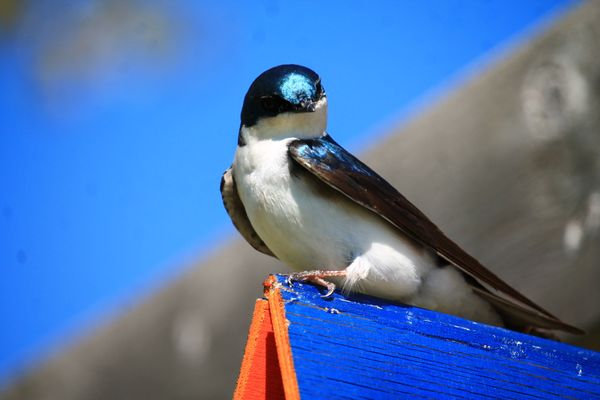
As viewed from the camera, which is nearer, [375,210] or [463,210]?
[375,210]

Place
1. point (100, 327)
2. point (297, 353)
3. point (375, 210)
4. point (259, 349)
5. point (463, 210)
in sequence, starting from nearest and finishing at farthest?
point (297, 353), point (259, 349), point (375, 210), point (463, 210), point (100, 327)

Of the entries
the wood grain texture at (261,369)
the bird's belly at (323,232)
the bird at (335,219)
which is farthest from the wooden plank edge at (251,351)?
the bird's belly at (323,232)

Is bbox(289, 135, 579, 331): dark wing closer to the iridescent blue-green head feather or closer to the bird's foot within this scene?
the iridescent blue-green head feather

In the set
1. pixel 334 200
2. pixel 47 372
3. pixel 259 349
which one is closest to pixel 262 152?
pixel 334 200

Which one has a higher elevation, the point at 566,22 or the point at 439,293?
the point at 566,22

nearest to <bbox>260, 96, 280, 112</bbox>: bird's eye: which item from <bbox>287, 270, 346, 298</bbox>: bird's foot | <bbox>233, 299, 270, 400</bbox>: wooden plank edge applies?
<bbox>287, 270, 346, 298</bbox>: bird's foot

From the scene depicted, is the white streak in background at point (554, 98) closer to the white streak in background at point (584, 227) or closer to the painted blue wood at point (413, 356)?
the white streak in background at point (584, 227)

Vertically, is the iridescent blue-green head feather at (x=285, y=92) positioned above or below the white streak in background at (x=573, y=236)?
above

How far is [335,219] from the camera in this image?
207 cm

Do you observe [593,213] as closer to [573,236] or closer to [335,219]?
[573,236]

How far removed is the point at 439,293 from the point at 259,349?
0.71 m

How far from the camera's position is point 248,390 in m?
1.64

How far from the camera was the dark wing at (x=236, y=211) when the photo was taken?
7.49 ft

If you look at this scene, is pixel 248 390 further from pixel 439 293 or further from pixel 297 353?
pixel 439 293
